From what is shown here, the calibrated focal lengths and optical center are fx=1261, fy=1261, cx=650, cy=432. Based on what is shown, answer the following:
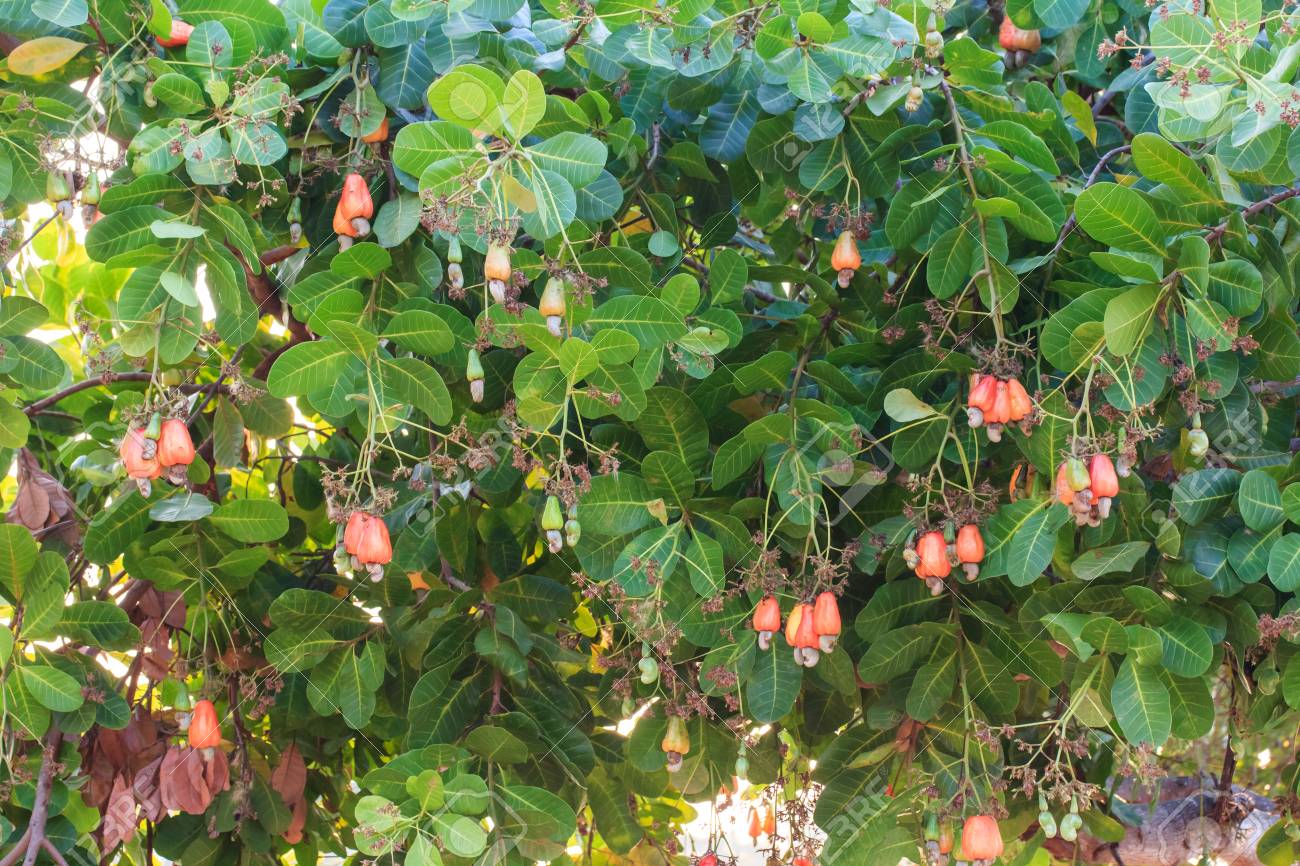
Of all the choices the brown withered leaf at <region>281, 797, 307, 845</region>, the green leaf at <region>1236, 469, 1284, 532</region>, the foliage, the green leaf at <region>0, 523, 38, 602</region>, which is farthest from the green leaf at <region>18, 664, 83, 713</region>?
the green leaf at <region>1236, 469, 1284, 532</region>

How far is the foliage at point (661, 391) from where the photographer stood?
1755mm

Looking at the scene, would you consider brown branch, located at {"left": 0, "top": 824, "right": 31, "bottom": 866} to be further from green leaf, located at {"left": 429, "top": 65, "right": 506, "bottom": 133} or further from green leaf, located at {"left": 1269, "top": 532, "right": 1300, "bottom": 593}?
green leaf, located at {"left": 1269, "top": 532, "right": 1300, "bottom": 593}

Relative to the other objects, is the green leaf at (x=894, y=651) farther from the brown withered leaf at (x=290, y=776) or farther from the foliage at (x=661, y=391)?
the brown withered leaf at (x=290, y=776)

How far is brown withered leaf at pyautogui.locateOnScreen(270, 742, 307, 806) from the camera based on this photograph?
2.44m

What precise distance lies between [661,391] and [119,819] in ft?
4.11

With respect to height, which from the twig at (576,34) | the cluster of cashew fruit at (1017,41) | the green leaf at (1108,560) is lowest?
the green leaf at (1108,560)

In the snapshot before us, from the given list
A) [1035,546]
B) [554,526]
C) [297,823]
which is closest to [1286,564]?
[1035,546]

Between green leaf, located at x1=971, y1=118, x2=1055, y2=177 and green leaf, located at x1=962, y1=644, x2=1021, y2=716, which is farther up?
green leaf, located at x1=971, y1=118, x2=1055, y2=177

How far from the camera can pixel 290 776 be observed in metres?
2.45

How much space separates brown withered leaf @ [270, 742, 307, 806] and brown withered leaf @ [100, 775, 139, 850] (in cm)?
27

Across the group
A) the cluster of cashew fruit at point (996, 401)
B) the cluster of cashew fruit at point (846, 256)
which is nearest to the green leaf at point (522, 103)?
the cluster of cashew fruit at point (846, 256)

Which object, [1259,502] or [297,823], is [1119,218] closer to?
[1259,502]

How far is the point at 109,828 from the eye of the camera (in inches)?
87.3

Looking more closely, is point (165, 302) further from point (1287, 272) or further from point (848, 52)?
point (1287, 272)
